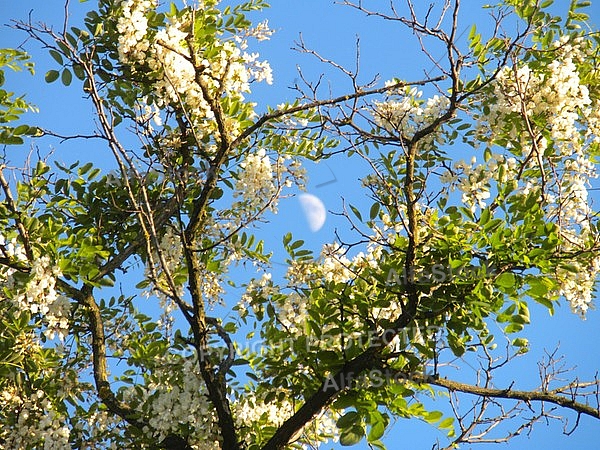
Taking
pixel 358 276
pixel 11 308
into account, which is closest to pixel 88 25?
pixel 11 308

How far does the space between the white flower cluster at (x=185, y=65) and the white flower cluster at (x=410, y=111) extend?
2.35ft

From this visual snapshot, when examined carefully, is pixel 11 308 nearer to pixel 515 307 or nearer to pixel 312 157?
pixel 312 157

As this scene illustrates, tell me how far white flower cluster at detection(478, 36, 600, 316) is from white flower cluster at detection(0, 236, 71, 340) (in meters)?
2.11

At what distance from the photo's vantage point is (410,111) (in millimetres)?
3973

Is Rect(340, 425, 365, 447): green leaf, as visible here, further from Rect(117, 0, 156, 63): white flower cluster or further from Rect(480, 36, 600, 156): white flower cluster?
Rect(117, 0, 156, 63): white flower cluster

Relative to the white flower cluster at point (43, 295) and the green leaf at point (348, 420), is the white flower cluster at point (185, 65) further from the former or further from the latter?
the green leaf at point (348, 420)

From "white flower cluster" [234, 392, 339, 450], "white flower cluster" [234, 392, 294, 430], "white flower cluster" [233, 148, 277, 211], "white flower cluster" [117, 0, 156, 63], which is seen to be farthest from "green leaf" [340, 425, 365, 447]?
"white flower cluster" [117, 0, 156, 63]

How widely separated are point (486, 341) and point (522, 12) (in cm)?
160

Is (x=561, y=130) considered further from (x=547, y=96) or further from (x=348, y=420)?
(x=348, y=420)

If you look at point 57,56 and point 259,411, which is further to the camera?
point 259,411

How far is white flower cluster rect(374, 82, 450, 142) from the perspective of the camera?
3.94 m

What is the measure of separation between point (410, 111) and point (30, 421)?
2543 millimetres

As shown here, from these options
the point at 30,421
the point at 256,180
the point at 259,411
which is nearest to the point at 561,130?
the point at 256,180

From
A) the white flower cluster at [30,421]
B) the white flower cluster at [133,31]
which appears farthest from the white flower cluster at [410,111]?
the white flower cluster at [30,421]
